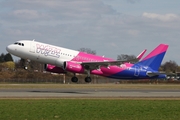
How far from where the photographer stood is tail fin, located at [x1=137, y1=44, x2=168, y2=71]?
62.3 m

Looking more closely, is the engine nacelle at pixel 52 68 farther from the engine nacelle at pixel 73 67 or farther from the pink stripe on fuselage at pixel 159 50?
the pink stripe on fuselage at pixel 159 50

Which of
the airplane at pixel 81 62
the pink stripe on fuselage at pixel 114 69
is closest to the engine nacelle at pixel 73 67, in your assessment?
the airplane at pixel 81 62

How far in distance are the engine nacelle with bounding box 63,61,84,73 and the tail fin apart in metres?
12.2

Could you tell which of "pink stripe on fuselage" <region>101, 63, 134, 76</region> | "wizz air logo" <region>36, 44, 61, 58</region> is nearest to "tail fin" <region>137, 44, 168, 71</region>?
"pink stripe on fuselage" <region>101, 63, 134, 76</region>

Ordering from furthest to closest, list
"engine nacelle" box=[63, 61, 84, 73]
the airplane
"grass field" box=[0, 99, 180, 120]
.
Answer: "engine nacelle" box=[63, 61, 84, 73], the airplane, "grass field" box=[0, 99, 180, 120]

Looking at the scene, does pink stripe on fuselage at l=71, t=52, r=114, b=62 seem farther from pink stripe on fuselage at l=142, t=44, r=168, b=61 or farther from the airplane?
pink stripe on fuselage at l=142, t=44, r=168, b=61

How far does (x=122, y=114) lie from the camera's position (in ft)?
58.0

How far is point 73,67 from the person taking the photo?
5238 centimetres

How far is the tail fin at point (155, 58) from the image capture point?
62.3 meters

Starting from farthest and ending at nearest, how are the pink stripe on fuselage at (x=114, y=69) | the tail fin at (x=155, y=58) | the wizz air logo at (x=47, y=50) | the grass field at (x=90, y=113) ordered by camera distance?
the tail fin at (x=155, y=58)
the pink stripe on fuselage at (x=114, y=69)
the wizz air logo at (x=47, y=50)
the grass field at (x=90, y=113)

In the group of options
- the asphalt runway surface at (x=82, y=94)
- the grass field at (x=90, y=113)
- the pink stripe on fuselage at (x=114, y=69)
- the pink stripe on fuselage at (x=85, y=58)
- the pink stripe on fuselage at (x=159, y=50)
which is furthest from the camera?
the pink stripe on fuselage at (x=159, y=50)

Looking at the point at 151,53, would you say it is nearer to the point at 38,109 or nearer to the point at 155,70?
the point at 155,70

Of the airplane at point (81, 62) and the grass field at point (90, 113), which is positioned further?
the airplane at point (81, 62)

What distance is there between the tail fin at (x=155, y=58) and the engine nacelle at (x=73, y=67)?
12.2 meters
